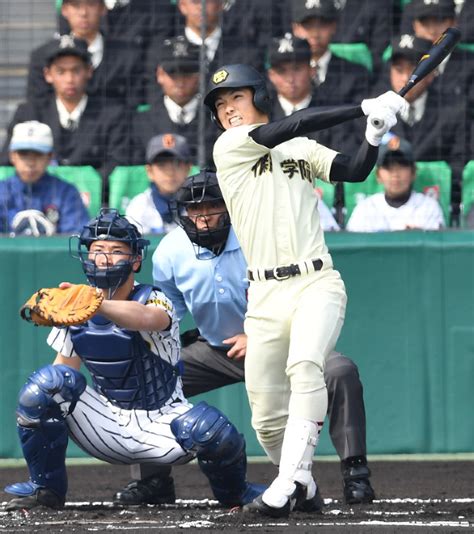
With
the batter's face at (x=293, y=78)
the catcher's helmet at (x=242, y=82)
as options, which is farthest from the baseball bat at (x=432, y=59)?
the batter's face at (x=293, y=78)

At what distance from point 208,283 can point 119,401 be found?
96 centimetres

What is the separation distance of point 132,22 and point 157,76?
38 cm

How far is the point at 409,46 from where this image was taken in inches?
302

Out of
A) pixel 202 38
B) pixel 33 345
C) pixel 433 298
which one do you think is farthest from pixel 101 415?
pixel 202 38

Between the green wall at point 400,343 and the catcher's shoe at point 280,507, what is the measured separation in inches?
98.9

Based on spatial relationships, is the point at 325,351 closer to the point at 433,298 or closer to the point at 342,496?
the point at 342,496

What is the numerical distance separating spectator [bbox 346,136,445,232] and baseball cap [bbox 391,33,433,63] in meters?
0.84

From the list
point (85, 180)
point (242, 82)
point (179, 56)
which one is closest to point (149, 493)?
point (242, 82)

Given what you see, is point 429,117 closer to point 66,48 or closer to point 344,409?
point 66,48

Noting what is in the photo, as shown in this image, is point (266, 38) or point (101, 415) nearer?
point (101, 415)

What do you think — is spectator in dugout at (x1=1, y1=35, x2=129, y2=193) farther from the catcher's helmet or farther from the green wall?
the catcher's helmet

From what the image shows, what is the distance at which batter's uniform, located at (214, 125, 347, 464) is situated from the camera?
470 centimetres

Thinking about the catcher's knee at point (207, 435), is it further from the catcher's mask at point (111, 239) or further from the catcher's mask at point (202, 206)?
the catcher's mask at point (202, 206)

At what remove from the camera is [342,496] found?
223 inches
